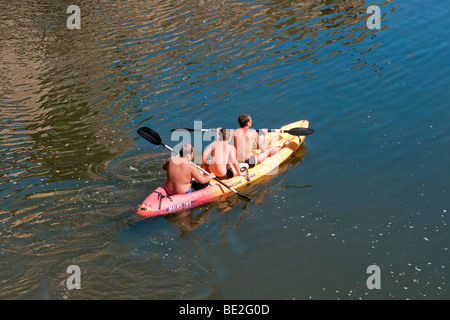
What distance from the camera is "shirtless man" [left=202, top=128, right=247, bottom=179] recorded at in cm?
1104

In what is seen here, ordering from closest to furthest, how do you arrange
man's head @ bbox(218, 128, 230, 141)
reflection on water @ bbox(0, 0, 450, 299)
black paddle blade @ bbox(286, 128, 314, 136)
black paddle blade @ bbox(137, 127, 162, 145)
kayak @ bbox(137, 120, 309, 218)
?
1. reflection on water @ bbox(0, 0, 450, 299)
2. kayak @ bbox(137, 120, 309, 218)
3. man's head @ bbox(218, 128, 230, 141)
4. black paddle blade @ bbox(137, 127, 162, 145)
5. black paddle blade @ bbox(286, 128, 314, 136)

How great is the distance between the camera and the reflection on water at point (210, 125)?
8.89 meters

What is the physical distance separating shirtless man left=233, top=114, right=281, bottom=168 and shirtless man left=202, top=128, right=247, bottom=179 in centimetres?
33

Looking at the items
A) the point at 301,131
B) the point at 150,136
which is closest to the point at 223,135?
the point at 150,136

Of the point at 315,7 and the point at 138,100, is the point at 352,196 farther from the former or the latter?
the point at 315,7

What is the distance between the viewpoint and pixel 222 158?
436 inches

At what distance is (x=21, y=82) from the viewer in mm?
16891

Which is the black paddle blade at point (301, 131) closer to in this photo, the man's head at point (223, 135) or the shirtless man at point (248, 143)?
the shirtless man at point (248, 143)

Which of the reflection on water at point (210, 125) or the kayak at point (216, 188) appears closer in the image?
the reflection on water at point (210, 125)

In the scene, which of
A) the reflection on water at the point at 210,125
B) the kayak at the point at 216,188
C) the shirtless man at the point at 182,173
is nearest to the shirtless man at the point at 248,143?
the kayak at the point at 216,188

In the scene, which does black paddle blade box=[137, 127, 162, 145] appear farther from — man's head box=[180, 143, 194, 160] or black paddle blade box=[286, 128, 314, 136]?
black paddle blade box=[286, 128, 314, 136]

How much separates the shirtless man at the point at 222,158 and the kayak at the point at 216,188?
0.16 m

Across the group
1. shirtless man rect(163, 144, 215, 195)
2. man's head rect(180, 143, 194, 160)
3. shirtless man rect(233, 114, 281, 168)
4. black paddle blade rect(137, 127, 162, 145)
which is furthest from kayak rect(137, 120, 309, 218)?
black paddle blade rect(137, 127, 162, 145)

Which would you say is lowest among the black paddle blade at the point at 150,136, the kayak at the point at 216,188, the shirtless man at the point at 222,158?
the kayak at the point at 216,188
